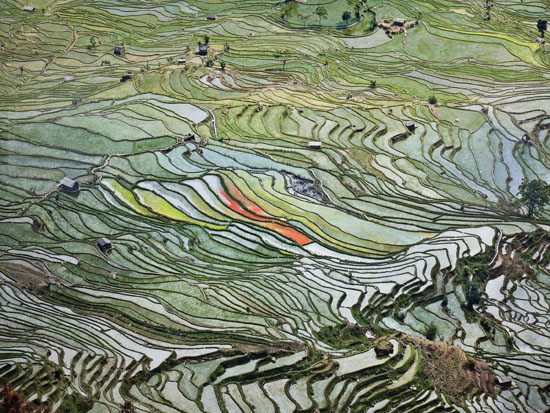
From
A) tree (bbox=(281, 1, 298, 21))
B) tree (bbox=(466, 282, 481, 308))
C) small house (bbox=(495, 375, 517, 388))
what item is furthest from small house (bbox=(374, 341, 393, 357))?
tree (bbox=(281, 1, 298, 21))

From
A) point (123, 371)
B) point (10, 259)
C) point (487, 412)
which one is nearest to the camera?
point (487, 412)

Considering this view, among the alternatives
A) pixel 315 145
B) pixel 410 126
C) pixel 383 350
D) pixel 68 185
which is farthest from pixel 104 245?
pixel 410 126

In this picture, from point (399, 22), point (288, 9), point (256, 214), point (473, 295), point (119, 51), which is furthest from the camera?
point (288, 9)

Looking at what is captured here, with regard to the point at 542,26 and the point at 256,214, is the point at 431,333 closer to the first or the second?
the point at 256,214

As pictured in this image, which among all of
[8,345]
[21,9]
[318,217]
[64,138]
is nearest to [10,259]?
[8,345]

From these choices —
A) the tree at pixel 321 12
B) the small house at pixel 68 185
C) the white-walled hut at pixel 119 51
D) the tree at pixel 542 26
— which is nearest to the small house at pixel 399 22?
the tree at pixel 321 12

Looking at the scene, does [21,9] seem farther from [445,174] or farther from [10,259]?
[445,174]
